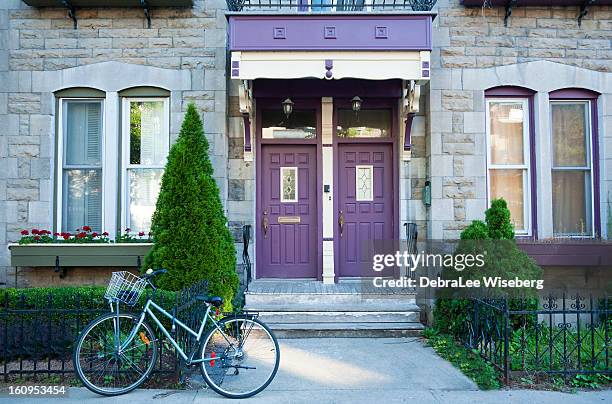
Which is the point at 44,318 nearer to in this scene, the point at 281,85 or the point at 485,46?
the point at 281,85

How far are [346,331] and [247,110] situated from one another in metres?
3.48

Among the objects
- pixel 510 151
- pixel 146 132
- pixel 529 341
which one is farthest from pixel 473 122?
pixel 146 132

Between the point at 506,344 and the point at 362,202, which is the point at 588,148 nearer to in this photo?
the point at 362,202

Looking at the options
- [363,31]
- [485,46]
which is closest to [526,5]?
[485,46]

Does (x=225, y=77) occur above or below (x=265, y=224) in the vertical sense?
above

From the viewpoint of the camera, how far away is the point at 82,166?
8.45 m

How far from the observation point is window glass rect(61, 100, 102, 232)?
27.7ft

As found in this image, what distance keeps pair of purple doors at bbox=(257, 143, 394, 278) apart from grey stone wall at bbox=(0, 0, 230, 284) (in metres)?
1.03

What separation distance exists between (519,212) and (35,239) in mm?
7352

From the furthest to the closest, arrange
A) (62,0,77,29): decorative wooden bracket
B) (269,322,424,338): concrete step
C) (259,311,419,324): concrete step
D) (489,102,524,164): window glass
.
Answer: (489,102,524,164): window glass → (62,0,77,29): decorative wooden bracket → (259,311,419,324): concrete step → (269,322,424,338): concrete step

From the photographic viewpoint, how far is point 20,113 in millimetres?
8258

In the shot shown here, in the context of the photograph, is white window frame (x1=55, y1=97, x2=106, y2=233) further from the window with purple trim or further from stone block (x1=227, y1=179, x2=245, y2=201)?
the window with purple trim

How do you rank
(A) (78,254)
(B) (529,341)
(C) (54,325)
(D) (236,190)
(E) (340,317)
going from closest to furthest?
(C) (54,325) → (B) (529,341) → (E) (340,317) → (A) (78,254) → (D) (236,190)

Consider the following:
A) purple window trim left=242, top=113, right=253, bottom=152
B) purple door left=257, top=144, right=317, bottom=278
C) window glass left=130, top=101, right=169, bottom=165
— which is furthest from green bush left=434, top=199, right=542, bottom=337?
window glass left=130, top=101, right=169, bottom=165
